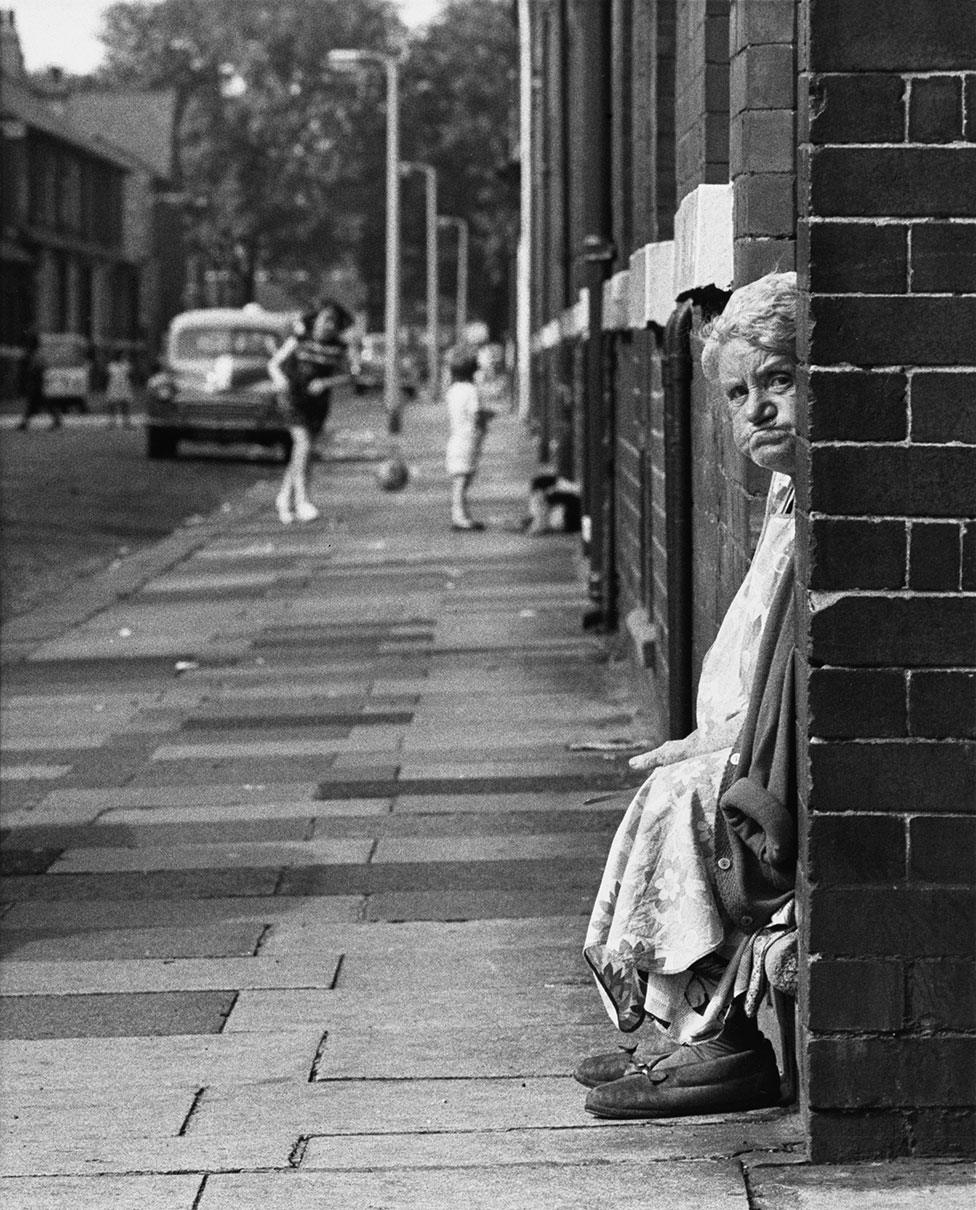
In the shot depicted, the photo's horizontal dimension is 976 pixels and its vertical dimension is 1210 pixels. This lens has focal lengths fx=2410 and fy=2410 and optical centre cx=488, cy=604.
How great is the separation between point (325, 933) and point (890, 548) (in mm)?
2389

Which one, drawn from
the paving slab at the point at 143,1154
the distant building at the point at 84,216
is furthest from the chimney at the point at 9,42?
the paving slab at the point at 143,1154

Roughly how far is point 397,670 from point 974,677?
705 cm

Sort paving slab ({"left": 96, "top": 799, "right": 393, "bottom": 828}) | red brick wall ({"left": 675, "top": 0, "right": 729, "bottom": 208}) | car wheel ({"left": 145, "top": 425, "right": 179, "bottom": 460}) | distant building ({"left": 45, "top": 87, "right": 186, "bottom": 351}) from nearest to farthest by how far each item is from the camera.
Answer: red brick wall ({"left": 675, "top": 0, "right": 729, "bottom": 208}), paving slab ({"left": 96, "top": 799, "right": 393, "bottom": 828}), car wheel ({"left": 145, "top": 425, "right": 179, "bottom": 460}), distant building ({"left": 45, "top": 87, "right": 186, "bottom": 351})

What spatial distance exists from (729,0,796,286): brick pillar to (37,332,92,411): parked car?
4794 cm

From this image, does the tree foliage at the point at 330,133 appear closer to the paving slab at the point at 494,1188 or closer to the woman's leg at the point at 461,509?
the woman's leg at the point at 461,509

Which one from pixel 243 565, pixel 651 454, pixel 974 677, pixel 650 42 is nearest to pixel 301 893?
pixel 974 677

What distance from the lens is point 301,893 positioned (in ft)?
20.7

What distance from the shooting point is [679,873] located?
4.29m

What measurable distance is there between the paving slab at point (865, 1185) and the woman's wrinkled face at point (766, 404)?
1.21 m

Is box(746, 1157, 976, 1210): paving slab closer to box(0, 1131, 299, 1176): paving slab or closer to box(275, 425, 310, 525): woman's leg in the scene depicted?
box(0, 1131, 299, 1176): paving slab

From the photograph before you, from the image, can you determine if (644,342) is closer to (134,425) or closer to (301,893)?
(301,893)

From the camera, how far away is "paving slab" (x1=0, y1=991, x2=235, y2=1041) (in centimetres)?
506

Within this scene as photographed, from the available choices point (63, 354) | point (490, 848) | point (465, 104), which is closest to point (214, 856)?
point (490, 848)

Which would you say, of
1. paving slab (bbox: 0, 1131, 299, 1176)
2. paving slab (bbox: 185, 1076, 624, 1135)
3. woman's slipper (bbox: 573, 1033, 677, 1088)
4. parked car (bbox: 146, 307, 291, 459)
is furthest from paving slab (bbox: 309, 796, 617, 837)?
parked car (bbox: 146, 307, 291, 459)
